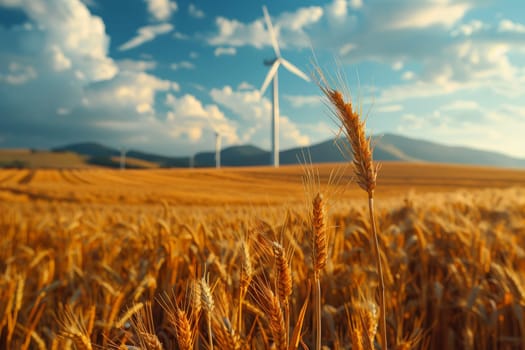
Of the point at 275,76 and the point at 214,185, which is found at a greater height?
the point at 275,76

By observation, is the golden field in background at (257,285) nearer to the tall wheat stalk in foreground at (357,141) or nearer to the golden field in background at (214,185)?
the tall wheat stalk in foreground at (357,141)

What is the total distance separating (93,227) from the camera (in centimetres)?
562

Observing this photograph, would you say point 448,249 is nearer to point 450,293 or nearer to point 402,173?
point 450,293

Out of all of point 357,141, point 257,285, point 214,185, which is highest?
point 357,141

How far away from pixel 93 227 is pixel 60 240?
62 cm

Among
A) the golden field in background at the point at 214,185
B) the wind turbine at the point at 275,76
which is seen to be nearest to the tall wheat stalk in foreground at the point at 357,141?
the golden field in background at the point at 214,185

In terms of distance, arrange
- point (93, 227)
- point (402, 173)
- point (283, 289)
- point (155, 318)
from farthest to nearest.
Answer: point (402, 173) → point (93, 227) → point (155, 318) → point (283, 289)

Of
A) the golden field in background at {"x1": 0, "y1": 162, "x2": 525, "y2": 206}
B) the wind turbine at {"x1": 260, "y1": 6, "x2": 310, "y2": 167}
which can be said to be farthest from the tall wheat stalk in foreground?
the wind turbine at {"x1": 260, "y1": 6, "x2": 310, "y2": 167}

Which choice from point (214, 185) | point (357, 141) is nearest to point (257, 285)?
point (357, 141)

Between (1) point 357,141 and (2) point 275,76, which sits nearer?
(1) point 357,141

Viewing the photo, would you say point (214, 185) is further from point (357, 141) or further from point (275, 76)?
point (357, 141)

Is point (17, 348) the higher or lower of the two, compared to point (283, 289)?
lower

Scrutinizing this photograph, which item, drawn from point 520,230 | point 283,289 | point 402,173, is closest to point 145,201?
point 520,230

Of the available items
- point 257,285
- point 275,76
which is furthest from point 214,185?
point 257,285
